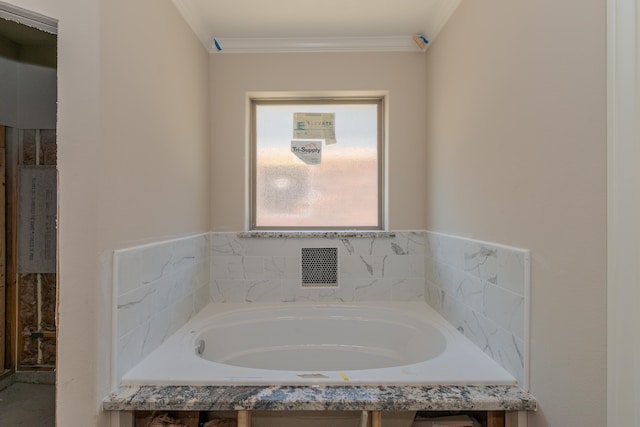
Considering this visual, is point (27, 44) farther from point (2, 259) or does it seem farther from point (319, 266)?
point (319, 266)

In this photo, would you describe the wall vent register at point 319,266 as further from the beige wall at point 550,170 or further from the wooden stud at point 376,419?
the wooden stud at point 376,419

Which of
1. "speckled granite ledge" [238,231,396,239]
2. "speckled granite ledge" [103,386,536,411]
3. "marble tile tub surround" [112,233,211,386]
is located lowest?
"speckled granite ledge" [103,386,536,411]

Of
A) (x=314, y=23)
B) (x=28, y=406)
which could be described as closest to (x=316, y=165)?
(x=314, y=23)

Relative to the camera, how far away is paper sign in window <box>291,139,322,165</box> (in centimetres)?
222

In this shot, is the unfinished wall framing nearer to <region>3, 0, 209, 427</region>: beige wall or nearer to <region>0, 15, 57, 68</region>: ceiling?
<region>3, 0, 209, 427</region>: beige wall

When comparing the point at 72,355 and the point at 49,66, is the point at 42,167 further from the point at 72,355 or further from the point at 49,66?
the point at 72,355

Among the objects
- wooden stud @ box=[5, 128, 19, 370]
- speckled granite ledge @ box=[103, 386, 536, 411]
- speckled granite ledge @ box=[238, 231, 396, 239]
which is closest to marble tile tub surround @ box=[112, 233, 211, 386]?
speckled granite ledge @ box=[103, 386, 536, 411]

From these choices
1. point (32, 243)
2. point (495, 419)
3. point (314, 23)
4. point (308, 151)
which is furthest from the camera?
point (308, 151)

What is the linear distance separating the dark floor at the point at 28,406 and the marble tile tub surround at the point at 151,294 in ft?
0.70

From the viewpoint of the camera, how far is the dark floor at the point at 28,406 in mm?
1050

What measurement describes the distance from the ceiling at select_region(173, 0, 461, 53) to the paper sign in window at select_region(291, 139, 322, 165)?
1.93 feet

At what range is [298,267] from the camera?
206 cm

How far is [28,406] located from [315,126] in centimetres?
197

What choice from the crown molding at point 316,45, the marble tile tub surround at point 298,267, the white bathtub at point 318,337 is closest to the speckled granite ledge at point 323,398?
the white bathtub at point 318,337
